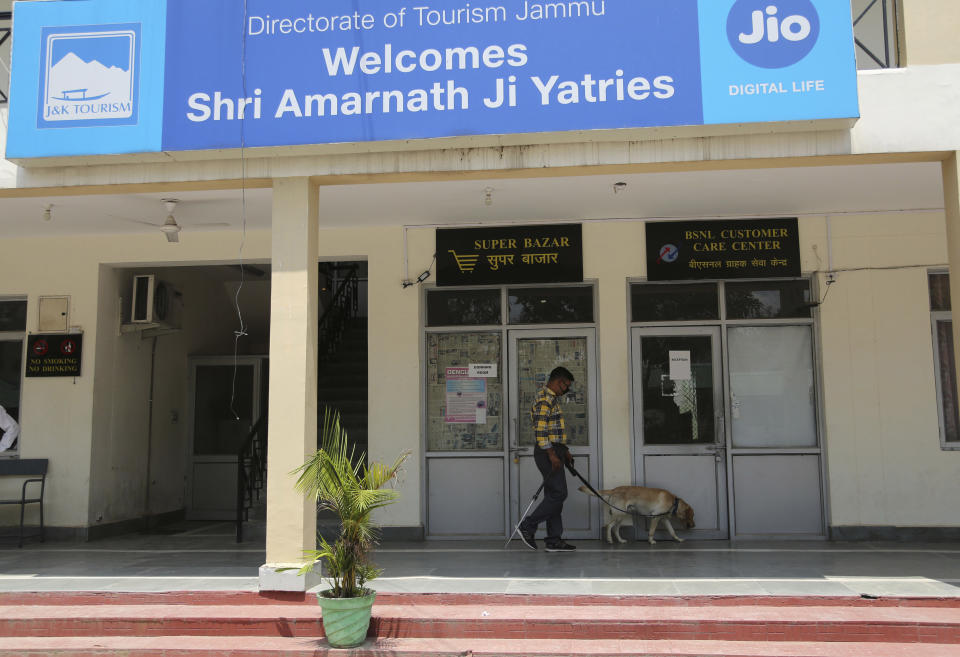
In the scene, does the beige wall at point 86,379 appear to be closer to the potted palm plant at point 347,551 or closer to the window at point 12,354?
the window at point 12,354

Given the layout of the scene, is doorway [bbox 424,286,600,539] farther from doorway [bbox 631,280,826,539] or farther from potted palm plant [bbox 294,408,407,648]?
potted palm plant [bbox 294,408,407,648]

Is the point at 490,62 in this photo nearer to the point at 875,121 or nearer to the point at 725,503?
the point at 875,121

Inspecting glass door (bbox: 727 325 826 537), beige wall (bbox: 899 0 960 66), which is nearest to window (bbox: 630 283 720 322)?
glass door (bbox: 727 325 826 537)

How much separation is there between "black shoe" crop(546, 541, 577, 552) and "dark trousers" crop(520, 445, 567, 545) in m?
0.03

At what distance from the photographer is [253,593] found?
6.16 meters

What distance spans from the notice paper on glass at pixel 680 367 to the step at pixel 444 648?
3589mm

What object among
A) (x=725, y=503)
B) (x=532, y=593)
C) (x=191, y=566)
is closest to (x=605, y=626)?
(x=532, y=593)

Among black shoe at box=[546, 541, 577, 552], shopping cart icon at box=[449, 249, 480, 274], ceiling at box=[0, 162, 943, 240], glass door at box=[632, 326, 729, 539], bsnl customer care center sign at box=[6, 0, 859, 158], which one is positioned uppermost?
bsnl customer care center sign at box=[6, 0, 859, 158]

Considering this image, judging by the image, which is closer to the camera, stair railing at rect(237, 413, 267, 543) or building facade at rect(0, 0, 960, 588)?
building facade at rect(0, 0, 960, 588)

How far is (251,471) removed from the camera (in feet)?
30.4

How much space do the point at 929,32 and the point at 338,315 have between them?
912 cm

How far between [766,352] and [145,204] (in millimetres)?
6477

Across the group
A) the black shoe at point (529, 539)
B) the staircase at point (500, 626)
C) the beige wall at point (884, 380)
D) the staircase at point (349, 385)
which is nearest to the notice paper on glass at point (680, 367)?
the beige wall at point (884, 380)

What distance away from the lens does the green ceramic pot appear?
5.39 meters
